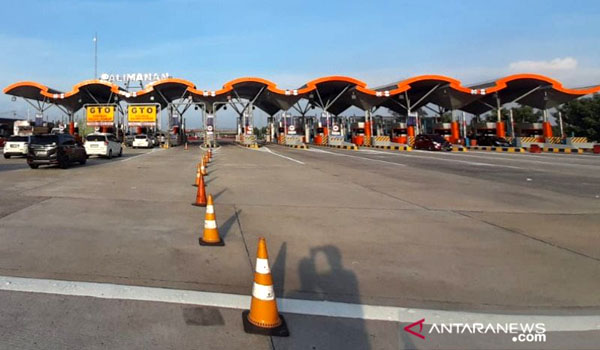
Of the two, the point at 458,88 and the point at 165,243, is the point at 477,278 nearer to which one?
the point at 165,243

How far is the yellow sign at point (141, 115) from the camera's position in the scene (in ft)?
147

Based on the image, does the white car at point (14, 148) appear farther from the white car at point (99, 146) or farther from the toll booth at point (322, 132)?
the toll booth at point (322, 132)

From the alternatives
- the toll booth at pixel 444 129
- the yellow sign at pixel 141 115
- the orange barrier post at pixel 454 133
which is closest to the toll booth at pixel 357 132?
the toll booth at pixel 444 129

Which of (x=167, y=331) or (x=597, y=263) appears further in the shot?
(x=597, y=263)

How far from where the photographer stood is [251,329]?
12.0 feet

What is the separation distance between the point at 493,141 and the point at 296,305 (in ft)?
154

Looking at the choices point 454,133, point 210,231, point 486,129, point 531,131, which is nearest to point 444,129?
point 454,133

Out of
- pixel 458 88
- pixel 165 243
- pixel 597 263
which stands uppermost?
pixel 458 88

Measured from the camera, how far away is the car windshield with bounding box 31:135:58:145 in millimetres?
17719

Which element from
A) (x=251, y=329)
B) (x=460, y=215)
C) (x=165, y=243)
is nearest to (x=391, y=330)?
(x=251, y=329)

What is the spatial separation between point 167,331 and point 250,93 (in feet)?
173

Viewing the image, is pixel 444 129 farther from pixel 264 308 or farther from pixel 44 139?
pixel 264 308

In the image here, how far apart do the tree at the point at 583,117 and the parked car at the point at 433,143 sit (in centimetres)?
2569


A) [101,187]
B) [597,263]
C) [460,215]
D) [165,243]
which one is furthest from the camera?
[101,187]
